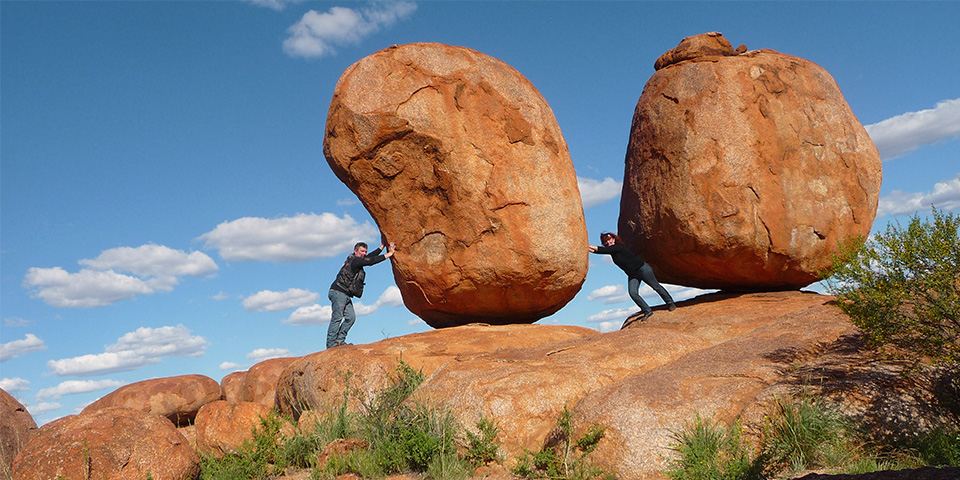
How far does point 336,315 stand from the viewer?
1116 centimetres

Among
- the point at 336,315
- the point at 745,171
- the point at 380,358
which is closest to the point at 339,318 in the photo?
the point at 336,315

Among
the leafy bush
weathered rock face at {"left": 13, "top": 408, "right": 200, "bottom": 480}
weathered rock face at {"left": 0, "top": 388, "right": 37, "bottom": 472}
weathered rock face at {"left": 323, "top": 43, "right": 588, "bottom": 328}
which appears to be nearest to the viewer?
the leafy bush

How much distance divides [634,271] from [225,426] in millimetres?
6236

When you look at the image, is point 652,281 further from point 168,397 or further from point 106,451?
point 168,397

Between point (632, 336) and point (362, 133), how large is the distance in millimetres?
4633

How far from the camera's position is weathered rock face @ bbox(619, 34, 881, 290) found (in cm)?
1083

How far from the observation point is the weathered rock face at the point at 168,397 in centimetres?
1388

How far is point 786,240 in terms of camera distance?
1087cm

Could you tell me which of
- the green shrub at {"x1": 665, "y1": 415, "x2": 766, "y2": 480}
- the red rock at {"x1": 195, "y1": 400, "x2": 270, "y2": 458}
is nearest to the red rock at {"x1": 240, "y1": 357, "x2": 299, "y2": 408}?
the red rock at {"x1": 195, "y1": 400, "x2": 270, "y2": 458}

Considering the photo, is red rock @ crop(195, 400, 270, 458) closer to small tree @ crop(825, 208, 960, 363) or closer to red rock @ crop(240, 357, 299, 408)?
red rock @ crop(240, 357, 299, 408)

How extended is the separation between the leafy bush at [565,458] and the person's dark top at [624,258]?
16.7 feet

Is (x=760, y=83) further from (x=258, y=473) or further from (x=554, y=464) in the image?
(x=258, y=473)

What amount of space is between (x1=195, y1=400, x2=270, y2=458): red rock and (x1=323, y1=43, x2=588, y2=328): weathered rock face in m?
3.34

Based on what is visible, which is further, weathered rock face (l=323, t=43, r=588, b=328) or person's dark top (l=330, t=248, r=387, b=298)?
person's dark top (l=330, t=248, r=387, b=298)
